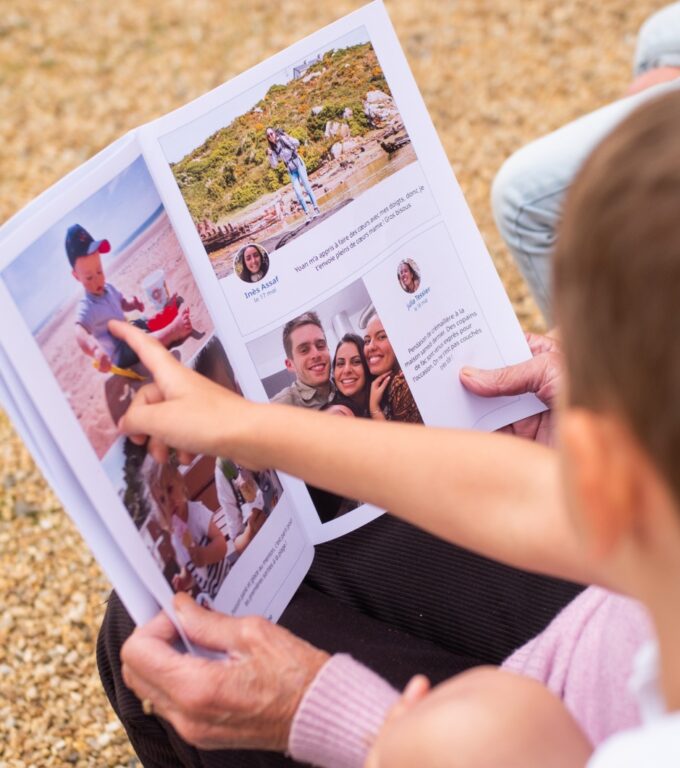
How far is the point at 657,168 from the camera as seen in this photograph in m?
0.49

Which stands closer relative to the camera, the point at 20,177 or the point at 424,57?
the point at 20,177

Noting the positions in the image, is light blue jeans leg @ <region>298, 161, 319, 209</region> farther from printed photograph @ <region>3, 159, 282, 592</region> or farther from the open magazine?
printed photograph @ <region>3, 159, 282, 592</region>

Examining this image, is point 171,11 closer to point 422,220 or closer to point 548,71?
point 548,71

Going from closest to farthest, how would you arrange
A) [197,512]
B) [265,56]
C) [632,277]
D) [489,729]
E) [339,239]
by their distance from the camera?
1. [632,277]
2. [489,729]
3. [197,512]
4. [339,239]
5. [265,56]

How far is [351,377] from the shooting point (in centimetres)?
103

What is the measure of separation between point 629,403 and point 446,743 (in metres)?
0.28

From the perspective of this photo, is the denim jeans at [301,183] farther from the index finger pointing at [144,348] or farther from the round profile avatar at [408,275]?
the index finger pointing at [144,348]

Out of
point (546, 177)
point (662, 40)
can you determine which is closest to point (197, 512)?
point (546, 177)

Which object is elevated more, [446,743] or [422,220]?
[422,220]

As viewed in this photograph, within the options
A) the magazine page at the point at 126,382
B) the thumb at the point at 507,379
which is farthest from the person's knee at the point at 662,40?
the magazine page at the point at 126,382

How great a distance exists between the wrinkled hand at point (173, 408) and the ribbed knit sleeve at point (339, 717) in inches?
8.4

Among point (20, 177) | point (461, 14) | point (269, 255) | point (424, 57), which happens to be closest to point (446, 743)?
point (269, 255)

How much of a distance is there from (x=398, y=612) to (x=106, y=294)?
45 cm

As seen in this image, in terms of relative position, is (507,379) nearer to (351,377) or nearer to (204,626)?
(351,377)
